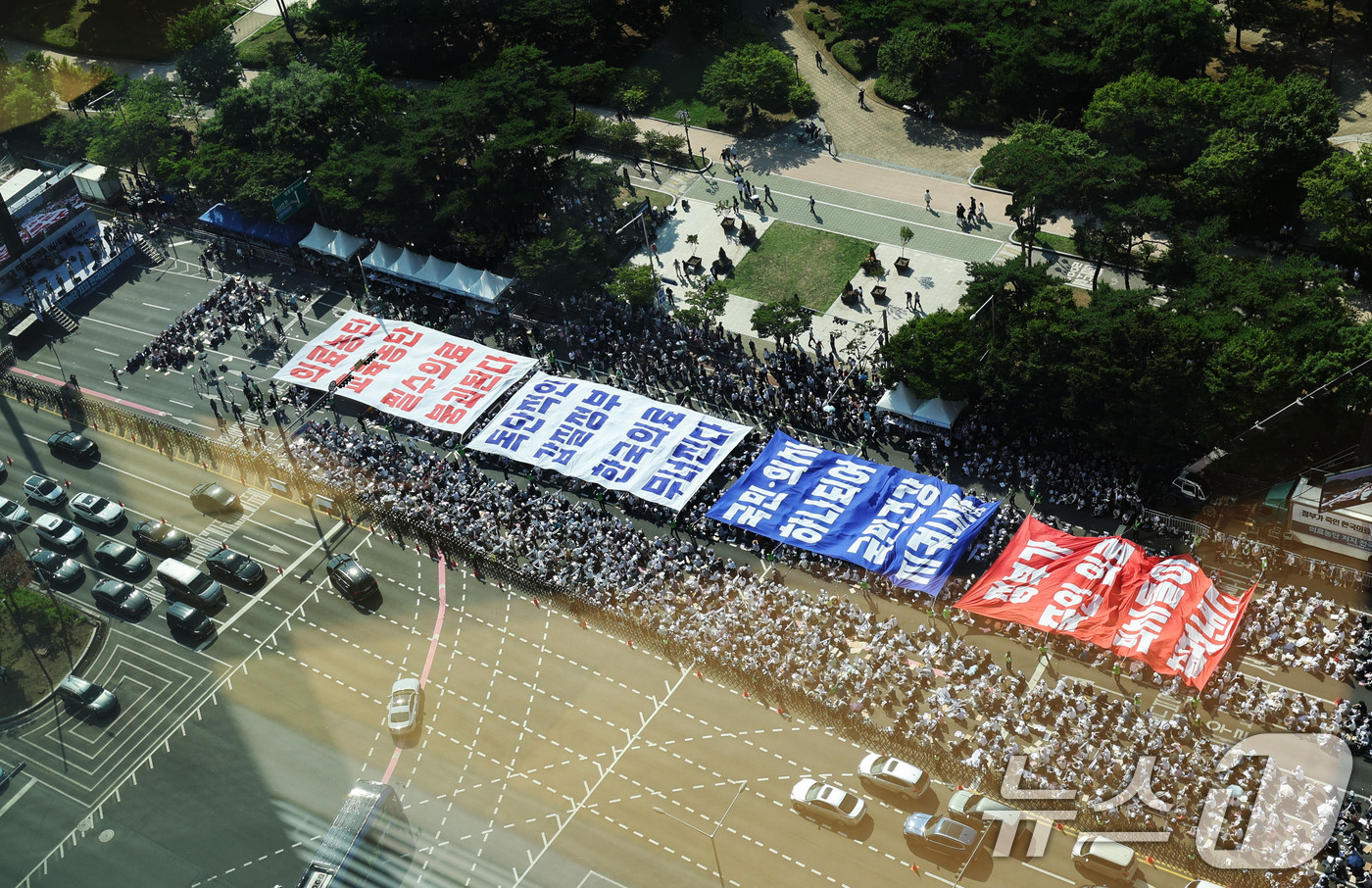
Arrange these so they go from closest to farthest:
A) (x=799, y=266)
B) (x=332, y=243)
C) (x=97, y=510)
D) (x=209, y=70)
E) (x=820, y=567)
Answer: (x=820, y=567), (x=97, y=510), (x=799, y=266), (x=332, y=243), (x=209, y=70)

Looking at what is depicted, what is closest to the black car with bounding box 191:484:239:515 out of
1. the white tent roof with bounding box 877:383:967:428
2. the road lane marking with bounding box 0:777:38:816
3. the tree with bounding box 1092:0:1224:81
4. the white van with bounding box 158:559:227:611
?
the white van with bounding box 158:559:227:611

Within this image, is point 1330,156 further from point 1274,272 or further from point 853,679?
point 853,679

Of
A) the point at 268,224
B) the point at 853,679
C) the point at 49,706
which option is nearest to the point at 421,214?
the point at 268,224

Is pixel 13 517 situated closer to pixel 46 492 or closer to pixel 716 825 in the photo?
pixel 46 492

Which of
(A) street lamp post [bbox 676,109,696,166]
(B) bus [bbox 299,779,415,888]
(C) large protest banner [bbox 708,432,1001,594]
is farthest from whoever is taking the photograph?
(A) street lamp post [bbox 676,109,696,166]

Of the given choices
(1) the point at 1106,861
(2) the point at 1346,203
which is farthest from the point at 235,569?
(2) the point at 1346,203

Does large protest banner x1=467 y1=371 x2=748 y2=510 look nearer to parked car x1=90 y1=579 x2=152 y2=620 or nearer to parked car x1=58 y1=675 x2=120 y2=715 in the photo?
parked car x1=90 y1=579 x2=152 y2=620

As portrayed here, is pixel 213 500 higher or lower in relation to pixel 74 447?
lower
